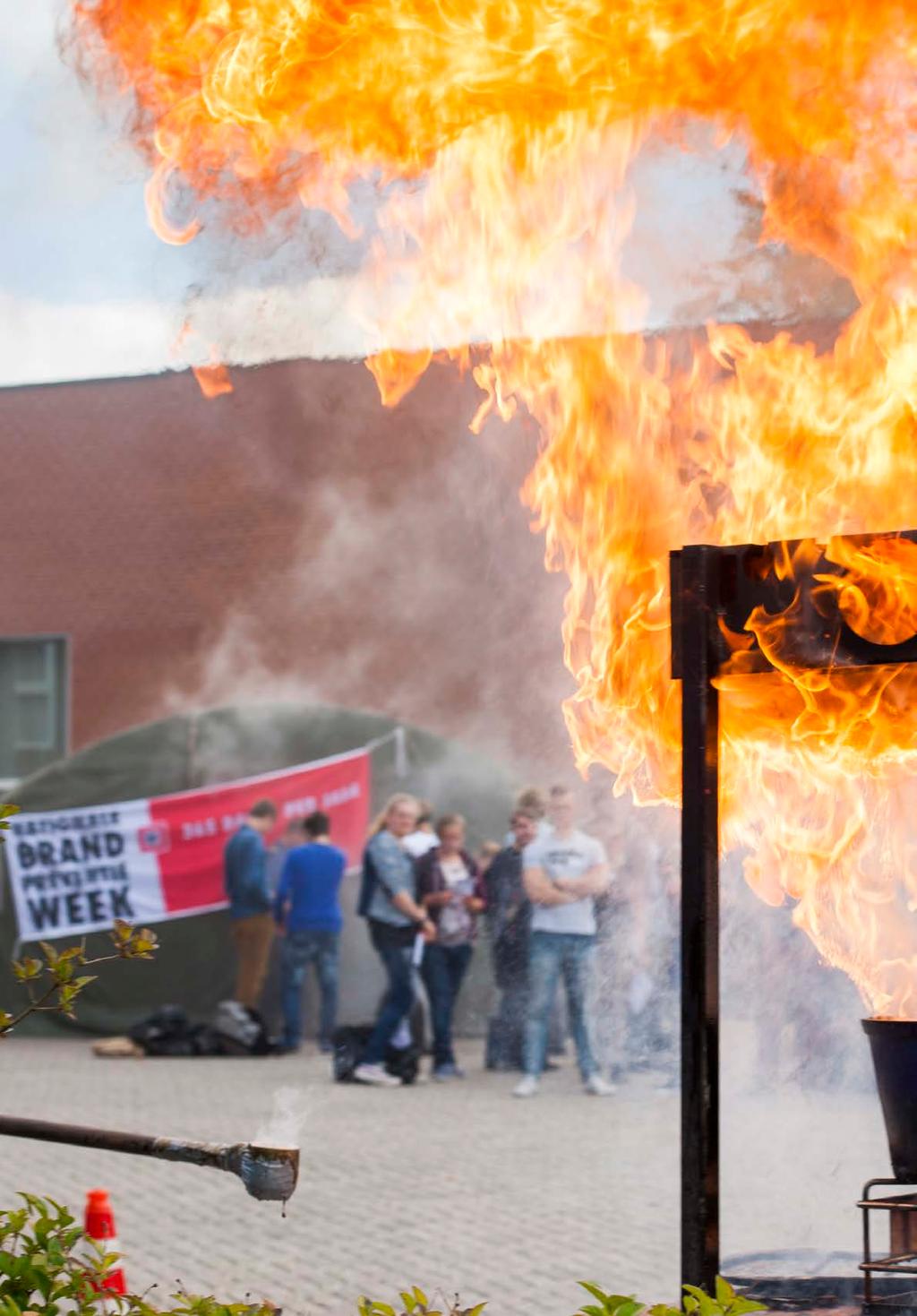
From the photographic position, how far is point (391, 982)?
11.8 meters

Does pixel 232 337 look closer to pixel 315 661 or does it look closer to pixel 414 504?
pixel 414 504

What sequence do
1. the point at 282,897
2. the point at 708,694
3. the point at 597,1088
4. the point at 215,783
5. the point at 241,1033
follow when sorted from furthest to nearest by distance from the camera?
the point at 215,783 < the point at 282,897 < the point at 241,1033 < the point at 597,1088 < the point at 708,694

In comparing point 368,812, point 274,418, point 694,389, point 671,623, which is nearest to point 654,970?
point 368,812

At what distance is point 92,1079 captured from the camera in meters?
12.4

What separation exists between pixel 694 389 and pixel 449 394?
41.7 ft

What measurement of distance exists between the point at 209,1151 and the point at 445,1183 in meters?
5.01

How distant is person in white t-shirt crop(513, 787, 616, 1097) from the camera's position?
36.6ft

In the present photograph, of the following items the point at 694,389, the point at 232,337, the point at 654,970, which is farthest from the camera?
the point at 654,970

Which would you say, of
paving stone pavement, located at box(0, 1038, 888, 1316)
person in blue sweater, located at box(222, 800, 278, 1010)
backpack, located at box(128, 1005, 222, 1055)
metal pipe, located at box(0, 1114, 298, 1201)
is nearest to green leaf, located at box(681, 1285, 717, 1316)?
metal pipe, located at box(0, 1114, 298, 1201)

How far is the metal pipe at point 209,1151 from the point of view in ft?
12.1

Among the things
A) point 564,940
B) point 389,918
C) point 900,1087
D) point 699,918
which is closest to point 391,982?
point 389,918

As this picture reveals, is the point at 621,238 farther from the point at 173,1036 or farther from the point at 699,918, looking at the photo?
the point at 173,1036

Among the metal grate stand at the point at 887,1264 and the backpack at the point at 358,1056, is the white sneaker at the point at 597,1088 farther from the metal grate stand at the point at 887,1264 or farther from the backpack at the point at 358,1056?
the metal grate stand at the point at 887,1264

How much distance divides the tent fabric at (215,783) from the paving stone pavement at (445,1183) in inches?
87.9
